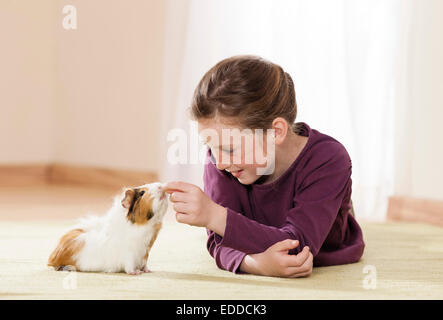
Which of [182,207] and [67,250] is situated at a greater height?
[182,207]

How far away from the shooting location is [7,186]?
325cm

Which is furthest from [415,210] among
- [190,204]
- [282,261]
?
[190,204]

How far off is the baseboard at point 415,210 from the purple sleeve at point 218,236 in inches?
40.7

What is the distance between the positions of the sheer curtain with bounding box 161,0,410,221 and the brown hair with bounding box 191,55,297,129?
3.35 feet

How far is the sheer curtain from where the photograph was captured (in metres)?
2.28

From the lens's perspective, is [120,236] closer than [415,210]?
Yes

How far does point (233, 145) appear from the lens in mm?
1296

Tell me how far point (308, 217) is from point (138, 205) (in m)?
0.32

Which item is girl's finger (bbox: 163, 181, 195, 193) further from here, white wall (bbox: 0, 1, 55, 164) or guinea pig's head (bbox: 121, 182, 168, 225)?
white wall (bbox: 0, 1, 55, 164)

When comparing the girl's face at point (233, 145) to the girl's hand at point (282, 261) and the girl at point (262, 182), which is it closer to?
the girl at point (262, 182)

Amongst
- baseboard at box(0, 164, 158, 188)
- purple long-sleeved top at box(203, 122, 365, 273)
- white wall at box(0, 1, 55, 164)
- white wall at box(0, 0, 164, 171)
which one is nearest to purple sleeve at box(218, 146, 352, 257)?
purple long-sleeved top at box(203, 122, 365, 273)

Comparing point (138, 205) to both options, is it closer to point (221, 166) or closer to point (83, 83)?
point (221, 166)

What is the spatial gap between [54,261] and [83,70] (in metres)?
2.13
